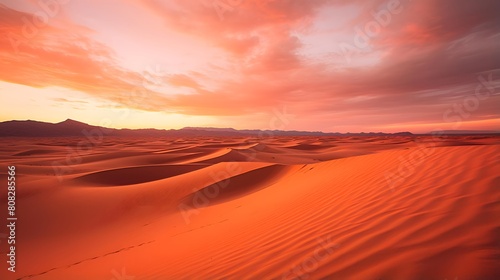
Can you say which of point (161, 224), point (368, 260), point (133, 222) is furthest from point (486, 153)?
point (133, 222)

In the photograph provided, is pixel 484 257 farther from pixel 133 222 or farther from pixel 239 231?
pixel 133 222

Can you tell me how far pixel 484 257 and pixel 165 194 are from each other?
9.10 m

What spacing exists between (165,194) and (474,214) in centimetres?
896

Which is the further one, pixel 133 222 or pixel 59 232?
pixel 133 222

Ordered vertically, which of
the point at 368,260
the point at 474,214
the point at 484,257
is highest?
the point at 474,214

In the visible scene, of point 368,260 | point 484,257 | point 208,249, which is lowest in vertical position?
point 208,249

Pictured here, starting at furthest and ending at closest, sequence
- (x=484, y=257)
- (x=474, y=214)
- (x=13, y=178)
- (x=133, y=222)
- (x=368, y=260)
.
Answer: (x=13, y=178) → (x=133, y=222) → (x=474, y=214) → (x=368, y=260) → (x=484, y=257)

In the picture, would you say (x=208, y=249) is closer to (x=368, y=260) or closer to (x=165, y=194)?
(x=368, y=260)

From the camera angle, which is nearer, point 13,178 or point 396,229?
point 396,229

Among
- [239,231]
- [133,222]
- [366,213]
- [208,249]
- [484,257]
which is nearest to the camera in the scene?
[484,257]

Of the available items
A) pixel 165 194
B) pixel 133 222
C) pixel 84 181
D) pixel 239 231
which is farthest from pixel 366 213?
pixel 84 181

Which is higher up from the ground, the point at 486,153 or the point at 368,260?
the point at 486,153

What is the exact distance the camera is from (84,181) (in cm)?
1121

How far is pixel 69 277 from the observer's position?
13.1ft
